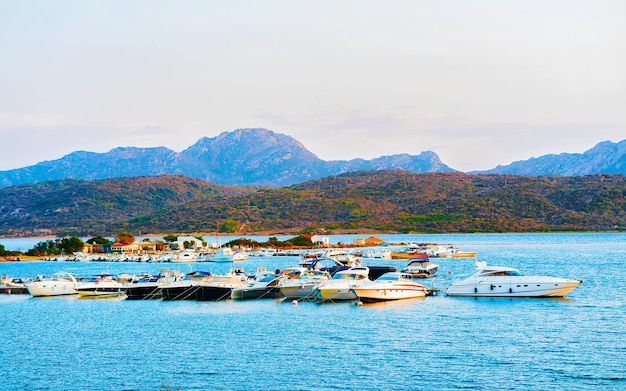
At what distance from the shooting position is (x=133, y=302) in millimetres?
56375

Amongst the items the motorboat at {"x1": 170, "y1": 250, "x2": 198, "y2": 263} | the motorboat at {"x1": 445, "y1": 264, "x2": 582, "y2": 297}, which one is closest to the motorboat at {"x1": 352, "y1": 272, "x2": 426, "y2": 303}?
the motorboat at {"x1": 445, "y1": 264, "x2": 582, "y2": 297}

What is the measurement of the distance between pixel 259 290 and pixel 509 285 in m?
17.8

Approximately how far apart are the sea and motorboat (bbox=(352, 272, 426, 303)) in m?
0.98

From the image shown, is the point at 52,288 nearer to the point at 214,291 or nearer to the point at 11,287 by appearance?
the point at 11,287

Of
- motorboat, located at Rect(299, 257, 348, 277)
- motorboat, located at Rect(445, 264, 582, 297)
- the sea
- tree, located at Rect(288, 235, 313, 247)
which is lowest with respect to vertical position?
the sea

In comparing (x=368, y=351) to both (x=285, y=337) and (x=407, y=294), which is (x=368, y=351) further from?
(x=407, y=294)

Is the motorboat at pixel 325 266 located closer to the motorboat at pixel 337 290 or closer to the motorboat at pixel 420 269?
the motorboat at pixel 420 269

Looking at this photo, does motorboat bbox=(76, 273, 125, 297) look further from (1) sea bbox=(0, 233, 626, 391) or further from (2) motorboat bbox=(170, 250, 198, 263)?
(2) motorboat bbox=(170, 250, 198, 263)

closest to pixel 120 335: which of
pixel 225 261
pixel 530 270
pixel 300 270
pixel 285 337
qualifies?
pixel 285 337

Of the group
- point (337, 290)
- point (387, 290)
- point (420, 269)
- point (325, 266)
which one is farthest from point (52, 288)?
point (420, 269)

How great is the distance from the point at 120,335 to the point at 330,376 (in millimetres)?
15454

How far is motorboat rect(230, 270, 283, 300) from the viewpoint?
2180 inches

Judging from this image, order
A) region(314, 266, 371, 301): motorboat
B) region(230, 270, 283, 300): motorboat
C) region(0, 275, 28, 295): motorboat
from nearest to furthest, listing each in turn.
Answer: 1. region(314, 266, 371, 301): motorboat
2. region(230, 270, 283, 300): motorboat
3. region(0, 275, 28, 295): motorboat

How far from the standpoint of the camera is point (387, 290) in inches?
Answer: 2009
